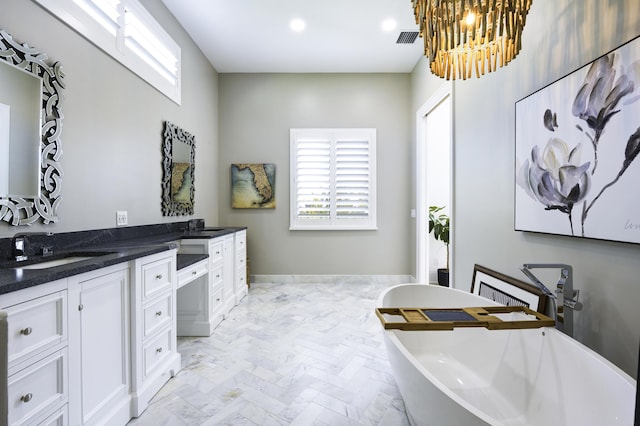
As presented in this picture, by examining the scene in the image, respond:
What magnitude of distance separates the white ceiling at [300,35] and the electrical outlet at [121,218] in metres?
2.27

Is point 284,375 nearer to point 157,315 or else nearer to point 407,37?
point 157,315

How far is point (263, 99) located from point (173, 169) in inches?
80.5

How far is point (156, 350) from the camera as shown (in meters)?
1.92

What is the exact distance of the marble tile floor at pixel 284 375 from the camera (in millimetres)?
1711

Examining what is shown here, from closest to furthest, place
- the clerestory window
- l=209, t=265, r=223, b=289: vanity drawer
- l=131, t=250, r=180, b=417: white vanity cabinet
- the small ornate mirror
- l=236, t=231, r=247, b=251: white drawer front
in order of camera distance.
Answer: l=131, t=250, r=180, b=417: white vanity cabinet → the clerestory window → l=209, t=265, r=223, b=289: vanity drawer → the small ornate mirror → l=236, t=231, r=247, b=251: white drawer front

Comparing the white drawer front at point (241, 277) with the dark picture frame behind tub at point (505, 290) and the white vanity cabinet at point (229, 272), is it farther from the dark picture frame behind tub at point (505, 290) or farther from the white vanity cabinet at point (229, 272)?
the dark picture frame behind tub at point (505, 290)

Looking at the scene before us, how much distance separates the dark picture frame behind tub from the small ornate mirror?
305 cm

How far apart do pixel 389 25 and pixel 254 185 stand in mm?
2812

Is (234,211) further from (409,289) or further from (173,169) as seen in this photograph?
(409,289)

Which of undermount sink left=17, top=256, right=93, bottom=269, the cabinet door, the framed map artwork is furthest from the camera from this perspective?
the framed map artwork

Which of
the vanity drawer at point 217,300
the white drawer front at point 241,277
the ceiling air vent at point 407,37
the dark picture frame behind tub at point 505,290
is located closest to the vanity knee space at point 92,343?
the vanity drawer at point 217,300

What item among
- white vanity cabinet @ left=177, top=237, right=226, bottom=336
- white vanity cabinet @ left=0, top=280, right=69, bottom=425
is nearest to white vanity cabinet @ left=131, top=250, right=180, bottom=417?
white vanity cabinet @ left=0, top=280, right=69, bottom=425

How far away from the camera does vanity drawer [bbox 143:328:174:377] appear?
5.94 feet

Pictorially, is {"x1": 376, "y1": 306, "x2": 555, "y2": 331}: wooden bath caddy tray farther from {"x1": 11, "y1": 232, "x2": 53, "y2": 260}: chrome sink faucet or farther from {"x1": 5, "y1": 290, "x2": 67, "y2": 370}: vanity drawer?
{"x1": 11, "y1": 232, "x2": 53, "y2": 260}: chrome sink faucet
